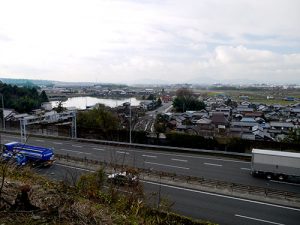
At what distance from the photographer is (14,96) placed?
164 feet

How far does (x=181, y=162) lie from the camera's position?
Answer: 1883cm

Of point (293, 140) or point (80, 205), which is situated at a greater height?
point (80, 205)

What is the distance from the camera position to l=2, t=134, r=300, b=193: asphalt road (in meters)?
15.6

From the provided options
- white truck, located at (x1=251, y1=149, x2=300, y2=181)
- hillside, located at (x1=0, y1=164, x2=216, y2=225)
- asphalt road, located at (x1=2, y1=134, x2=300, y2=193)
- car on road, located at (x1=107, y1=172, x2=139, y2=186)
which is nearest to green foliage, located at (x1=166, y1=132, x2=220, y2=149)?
asphalt road, located at (x1=2, y1=134, x2=300, y2=193)

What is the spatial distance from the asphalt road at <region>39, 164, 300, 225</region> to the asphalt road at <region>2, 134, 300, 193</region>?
282cm

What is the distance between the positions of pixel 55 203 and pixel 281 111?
6245cm

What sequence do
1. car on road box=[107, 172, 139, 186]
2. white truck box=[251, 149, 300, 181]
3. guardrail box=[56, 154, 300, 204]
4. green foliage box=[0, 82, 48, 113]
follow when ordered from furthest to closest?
1. green foliage box=[0, 82, 48, 113]
2. white truck box=[251, 149, 300, 181]
3. guardrail box=[56, 154, 300, 204]
4. car on road box=[107, 172, 139, 186]

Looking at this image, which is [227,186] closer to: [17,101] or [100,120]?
[100,120]

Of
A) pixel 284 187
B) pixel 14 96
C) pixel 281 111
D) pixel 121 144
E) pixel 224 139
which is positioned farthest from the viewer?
pixel 281 111

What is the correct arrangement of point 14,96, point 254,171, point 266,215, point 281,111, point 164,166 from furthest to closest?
point 281,111 → point 14,96 → point 164,166 → point 254,171 → point 266,215

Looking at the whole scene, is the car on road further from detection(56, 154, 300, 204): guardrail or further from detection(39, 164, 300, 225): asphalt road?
detection(56, 154, 300, 204): guardrail

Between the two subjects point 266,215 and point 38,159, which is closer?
point 266,215

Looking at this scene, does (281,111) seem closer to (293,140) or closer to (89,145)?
(293,140)

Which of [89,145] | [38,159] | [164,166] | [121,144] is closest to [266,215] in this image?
[164,166]
